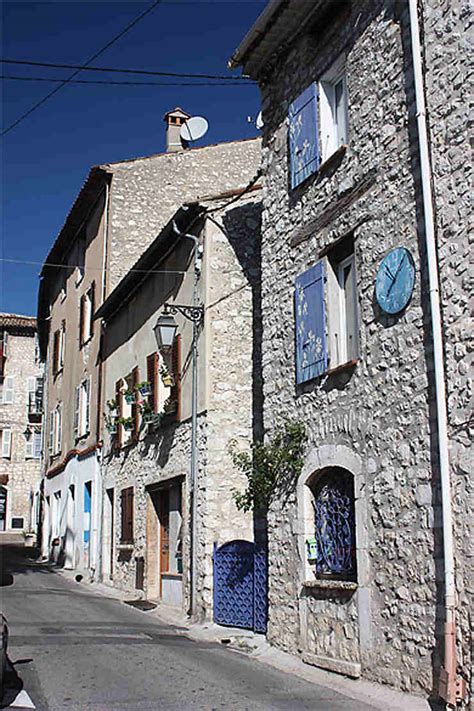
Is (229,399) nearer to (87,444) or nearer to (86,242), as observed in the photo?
(87,444)

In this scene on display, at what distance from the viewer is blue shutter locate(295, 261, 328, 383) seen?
9.31 metres

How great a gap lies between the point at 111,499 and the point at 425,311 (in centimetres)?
1263

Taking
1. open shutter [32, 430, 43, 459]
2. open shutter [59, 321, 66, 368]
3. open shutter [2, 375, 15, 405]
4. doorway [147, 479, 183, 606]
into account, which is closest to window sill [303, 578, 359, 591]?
doorway [147, 479, 183, 606]

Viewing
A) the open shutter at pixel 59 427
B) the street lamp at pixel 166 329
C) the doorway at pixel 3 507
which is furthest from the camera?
the doorway at pixel 3 507

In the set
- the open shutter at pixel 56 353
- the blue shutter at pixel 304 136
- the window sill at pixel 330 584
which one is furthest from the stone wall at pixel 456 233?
the open shutter at pixel 56 353

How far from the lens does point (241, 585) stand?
11.5 m

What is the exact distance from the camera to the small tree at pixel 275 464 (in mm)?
9703

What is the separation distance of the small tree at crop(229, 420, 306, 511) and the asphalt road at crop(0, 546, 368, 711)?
1.86m

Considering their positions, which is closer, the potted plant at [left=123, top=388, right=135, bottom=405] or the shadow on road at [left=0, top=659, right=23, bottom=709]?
A: the shadow on road at [left=0, top=659, right=23, bottom=709]

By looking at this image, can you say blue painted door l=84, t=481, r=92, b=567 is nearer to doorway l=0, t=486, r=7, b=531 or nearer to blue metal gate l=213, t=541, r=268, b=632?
blue metal gate l=213, t=541, r=268, b=632

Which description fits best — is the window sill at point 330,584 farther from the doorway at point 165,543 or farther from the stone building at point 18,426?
the stone building at point 18,426

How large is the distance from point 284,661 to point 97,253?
14.1 metres

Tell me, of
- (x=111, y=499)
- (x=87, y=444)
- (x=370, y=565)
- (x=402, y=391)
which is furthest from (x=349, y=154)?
(x=87, y=444)

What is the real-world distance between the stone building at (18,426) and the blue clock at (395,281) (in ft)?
104
